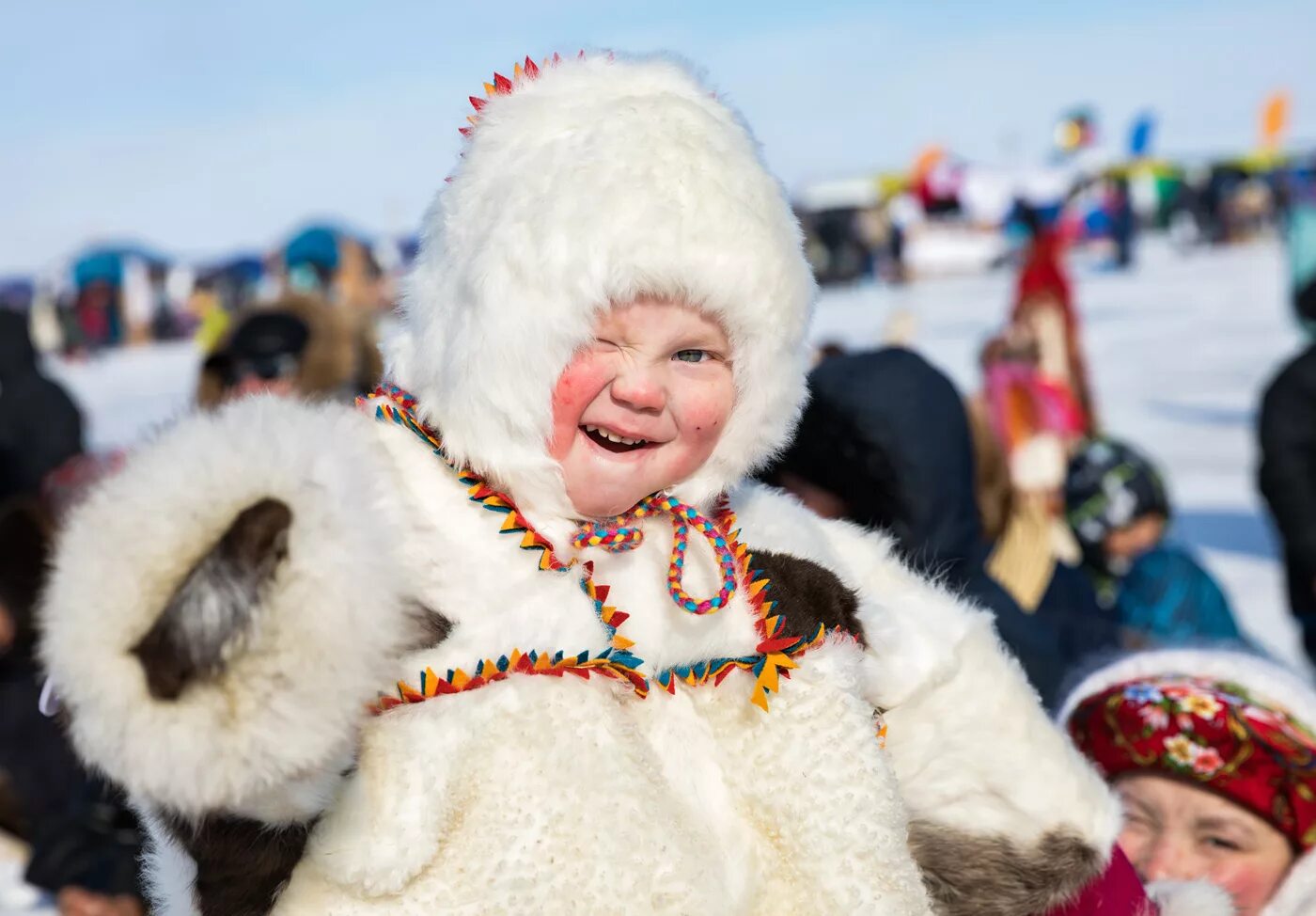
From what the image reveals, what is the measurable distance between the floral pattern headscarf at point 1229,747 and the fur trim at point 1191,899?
9.5 inches

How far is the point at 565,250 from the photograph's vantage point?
1.22 m

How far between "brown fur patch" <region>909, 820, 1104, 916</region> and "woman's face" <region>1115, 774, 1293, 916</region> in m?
0.58

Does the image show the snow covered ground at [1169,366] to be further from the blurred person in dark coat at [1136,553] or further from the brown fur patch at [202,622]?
the blurred person in dark coat at [1136,553]

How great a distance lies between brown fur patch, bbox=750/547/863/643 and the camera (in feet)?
4.40

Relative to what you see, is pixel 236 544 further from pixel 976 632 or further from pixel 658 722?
pixel 976 632

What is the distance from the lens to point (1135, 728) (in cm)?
202

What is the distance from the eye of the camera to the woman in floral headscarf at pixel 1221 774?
1.96 m

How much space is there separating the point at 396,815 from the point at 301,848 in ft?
0.26

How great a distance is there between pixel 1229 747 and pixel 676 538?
113 centimetres

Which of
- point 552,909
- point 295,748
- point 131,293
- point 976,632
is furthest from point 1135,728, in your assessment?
point 131,293

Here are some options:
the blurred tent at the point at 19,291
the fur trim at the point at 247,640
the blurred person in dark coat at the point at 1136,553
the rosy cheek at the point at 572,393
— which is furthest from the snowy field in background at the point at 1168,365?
the blurred tent at the point at 19,291

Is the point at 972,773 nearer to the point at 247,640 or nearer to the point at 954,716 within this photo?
the point at 954,716

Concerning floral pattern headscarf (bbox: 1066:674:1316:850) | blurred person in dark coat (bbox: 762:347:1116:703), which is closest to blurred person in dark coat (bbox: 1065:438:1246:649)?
blurred person in dark coat (bbox: 762:347:1116:703)

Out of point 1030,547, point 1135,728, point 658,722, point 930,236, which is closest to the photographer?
point 658,722
